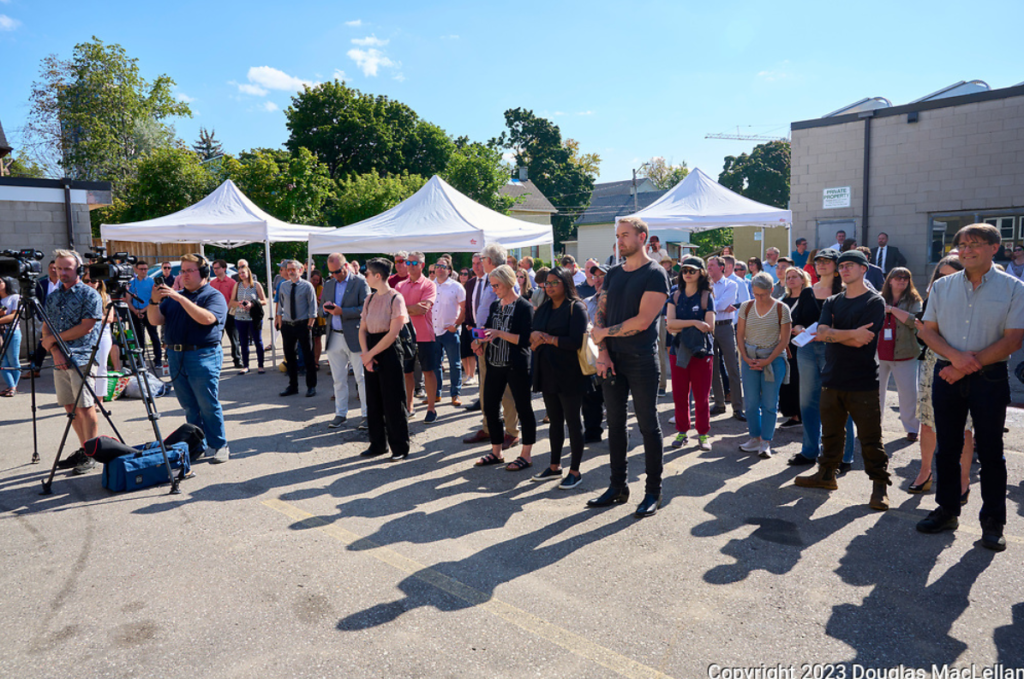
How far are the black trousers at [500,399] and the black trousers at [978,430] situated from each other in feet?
10.1

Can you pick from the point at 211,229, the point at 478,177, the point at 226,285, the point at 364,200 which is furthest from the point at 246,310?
the point at 478,177

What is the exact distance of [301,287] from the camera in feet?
30.3

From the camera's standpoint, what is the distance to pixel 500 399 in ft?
20.0

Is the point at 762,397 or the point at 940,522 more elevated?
the point at 762,397

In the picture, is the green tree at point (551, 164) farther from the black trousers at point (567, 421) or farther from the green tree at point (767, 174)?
the black trousers at point (567, 421)

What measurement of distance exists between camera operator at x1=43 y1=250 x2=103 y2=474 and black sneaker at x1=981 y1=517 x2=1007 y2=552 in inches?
272

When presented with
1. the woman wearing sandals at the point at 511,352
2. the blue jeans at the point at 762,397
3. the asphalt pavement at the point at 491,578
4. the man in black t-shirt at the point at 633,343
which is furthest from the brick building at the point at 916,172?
the man in black t-shirt at the point at 633,343

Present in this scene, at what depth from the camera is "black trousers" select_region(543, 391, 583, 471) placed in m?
5.40

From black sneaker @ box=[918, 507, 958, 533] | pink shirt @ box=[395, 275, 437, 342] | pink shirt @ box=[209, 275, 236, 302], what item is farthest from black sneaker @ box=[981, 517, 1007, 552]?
pink shirt @ box=[209, 275, 236, 302]

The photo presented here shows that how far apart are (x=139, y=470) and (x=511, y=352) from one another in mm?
3287

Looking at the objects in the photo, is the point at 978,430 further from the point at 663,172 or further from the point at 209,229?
the point at 663,172

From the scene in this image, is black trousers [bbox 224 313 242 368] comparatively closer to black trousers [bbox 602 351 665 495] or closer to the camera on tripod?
the camera on tripod

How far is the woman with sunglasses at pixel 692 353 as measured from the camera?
21.1 ft

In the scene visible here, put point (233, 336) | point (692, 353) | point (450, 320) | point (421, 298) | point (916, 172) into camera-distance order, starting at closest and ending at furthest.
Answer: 1. point (692, 353)
2. point (421, 298)
3. point (450, 320)
4. point (233, 336)
5. point (916, 172)
